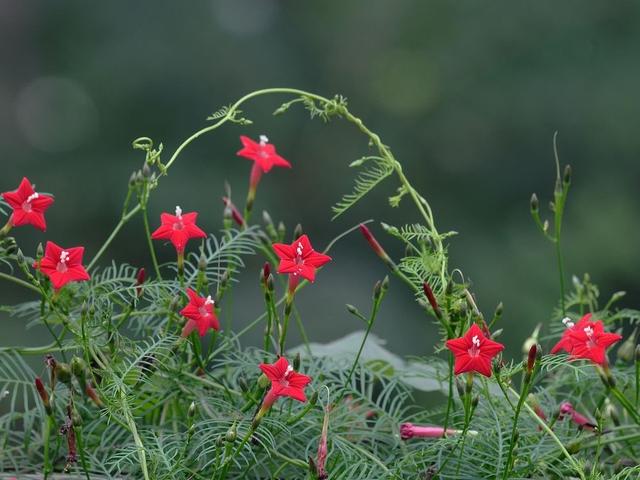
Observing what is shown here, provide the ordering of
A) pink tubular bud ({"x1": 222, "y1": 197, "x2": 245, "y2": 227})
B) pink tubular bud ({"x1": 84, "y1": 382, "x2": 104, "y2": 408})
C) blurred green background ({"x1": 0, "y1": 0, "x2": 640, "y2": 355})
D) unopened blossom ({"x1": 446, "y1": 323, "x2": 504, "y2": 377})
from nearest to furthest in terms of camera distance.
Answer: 1. unopened blossom ({"x1": 446, "y1": 323, "x2": 504, "y2": 377})
2. pink tubular bud ({"x1": 84, "y1": 382, "x2": 104, "y2": 408})
3. pink tubular bud ({"x1": 222, "y1": 197, "x2": 245, "y2": 227})
4. blurred green background ({"x1": 0, "y1": 0, "x2": 640, "y2": 355})

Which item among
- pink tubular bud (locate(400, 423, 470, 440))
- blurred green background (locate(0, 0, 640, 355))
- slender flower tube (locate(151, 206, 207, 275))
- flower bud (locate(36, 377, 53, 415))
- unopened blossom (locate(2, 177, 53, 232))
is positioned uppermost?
unopened blossom (locate(2, 177, 53, 232))

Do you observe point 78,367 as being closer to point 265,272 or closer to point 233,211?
point 265,272

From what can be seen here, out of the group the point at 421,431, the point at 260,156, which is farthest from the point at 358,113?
the point at 421,431

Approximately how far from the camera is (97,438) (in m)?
0.89

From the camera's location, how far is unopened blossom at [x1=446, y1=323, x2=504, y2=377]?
731mm

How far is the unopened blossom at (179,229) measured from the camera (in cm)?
86

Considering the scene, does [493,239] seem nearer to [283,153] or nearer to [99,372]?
[283,153]

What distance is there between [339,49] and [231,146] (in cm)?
119

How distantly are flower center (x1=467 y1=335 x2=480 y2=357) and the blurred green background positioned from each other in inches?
171

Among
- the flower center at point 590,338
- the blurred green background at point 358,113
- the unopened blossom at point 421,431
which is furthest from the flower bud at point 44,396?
the blurred green background at point 358,113

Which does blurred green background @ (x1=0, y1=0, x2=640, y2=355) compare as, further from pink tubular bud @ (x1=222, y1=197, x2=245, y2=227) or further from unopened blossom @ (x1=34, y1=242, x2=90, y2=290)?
unopened blossom @ (x1=34, y1=242, x2=90, y2=290)

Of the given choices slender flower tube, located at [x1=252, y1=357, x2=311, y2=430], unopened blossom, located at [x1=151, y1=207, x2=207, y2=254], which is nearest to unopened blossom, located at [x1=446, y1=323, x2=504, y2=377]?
slender flower tube, located at [x1=252, y1=357, x2=311, y2=430]

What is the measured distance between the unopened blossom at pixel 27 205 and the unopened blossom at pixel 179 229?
0.10 metres

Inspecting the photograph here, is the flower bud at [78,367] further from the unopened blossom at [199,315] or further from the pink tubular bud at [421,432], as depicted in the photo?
the pink tubular bud at [421,432]
